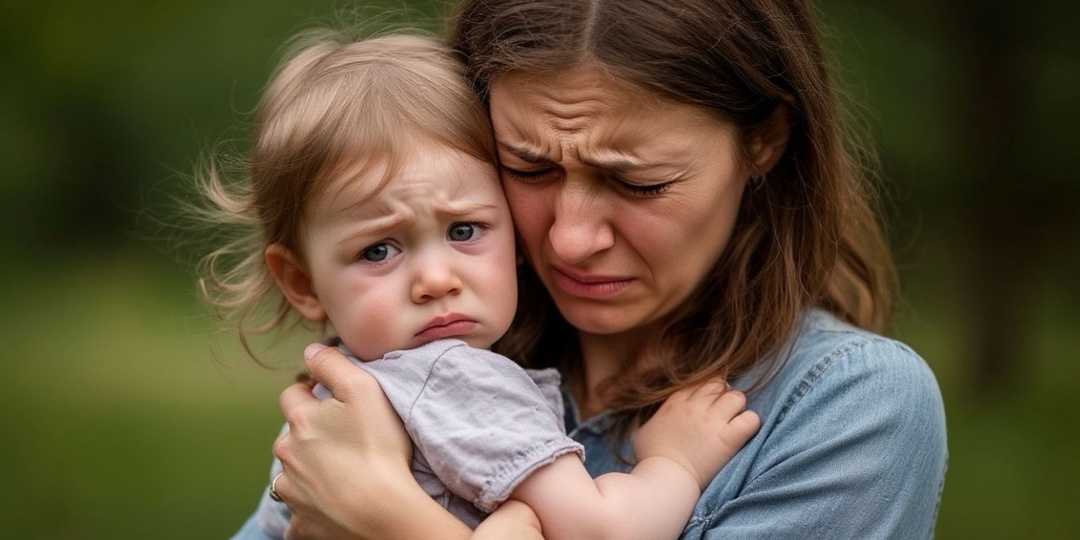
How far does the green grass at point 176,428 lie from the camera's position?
6.26 meters

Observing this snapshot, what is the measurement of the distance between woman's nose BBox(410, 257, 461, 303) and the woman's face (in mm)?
244

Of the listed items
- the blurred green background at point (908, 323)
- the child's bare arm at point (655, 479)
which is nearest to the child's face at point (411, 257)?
the child's bare arm at point (655, 479)

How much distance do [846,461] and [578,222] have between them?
648mm

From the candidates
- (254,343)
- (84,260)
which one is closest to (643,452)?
(254,343)

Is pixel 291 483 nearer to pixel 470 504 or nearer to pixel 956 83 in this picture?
pixel 470 504

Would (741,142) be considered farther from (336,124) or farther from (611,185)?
(336,124)

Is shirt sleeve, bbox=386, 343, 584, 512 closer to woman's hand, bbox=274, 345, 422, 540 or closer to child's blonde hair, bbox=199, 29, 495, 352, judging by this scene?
woman's hand, bbox=274, 345, 422, 540

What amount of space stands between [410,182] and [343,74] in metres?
0.30

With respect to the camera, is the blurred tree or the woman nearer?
the woman

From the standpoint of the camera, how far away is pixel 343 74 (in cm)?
237

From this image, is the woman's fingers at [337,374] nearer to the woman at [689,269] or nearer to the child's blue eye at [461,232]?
the woman at [689,269]

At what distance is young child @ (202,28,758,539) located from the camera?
2.09 m

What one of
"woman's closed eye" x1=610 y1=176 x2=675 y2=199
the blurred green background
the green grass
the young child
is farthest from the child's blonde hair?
the blurred green background

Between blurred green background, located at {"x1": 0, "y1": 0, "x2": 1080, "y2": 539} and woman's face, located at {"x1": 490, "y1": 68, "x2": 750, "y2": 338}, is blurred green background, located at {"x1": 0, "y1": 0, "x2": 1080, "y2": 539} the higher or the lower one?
the lower one
